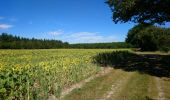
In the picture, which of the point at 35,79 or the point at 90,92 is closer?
the point at 35,79

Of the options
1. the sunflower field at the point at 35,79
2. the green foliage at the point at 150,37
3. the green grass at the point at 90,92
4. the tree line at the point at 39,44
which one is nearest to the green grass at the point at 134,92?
the green grass at the point at 90,92

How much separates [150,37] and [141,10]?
56.3 meters

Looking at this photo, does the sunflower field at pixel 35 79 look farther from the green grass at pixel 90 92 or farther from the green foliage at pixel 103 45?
the green foliage at pixel 103 45

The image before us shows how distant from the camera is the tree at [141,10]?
26219 millimetres

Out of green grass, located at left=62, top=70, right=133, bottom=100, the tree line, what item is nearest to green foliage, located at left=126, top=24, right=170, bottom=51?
the tree line

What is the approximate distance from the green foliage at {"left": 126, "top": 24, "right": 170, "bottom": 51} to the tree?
144 ft

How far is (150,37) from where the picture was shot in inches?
3238

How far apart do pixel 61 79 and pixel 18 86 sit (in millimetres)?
5473

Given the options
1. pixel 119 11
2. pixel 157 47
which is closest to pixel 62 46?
pixel 157 47

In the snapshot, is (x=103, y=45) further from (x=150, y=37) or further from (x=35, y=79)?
(x=35, y=79)

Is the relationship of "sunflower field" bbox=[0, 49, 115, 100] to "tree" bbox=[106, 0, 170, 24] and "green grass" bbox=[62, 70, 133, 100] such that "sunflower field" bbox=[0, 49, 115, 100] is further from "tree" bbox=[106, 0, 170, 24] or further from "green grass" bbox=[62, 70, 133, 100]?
"tree" bbox=[106, 0, 170, 24]

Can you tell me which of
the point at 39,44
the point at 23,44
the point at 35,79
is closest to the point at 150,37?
the point at 23,44

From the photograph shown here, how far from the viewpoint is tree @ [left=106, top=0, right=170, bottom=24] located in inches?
1032

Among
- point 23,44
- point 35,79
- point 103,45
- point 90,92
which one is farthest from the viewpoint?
point 103,45
